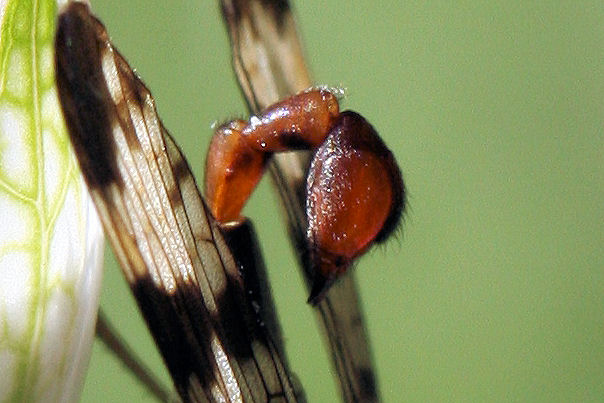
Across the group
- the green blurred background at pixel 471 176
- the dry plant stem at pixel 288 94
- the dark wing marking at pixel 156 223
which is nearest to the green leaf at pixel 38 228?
the dark wing marking at pixel 156 223

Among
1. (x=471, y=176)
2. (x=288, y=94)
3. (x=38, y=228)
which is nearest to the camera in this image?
(x=38, y=228)

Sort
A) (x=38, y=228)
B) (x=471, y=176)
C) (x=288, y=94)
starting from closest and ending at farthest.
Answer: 1. (x=38, y=228)
2. (x=288, y=94)
3. (x=471, y=176)

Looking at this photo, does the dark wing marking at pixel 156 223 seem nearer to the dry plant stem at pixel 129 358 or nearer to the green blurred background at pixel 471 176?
the dry plant stem at pixel 129 358

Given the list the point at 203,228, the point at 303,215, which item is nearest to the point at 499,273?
the point at 303,215

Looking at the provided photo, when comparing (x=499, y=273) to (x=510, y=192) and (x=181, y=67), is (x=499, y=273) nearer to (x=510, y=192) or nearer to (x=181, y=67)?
(x=510, y=192)

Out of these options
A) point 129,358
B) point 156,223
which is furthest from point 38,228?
point 129,358

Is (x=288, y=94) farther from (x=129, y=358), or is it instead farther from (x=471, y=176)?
(x=471, y=176)
